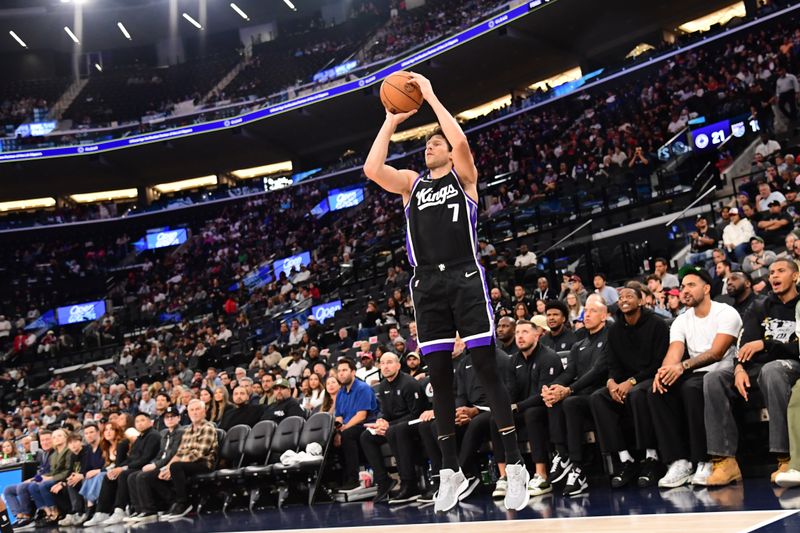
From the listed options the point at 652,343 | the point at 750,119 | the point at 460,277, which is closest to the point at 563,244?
the point at 750,119

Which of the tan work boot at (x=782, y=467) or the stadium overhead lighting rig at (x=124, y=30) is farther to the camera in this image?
the stadium overhead lighting rig at (x=124, y=30)

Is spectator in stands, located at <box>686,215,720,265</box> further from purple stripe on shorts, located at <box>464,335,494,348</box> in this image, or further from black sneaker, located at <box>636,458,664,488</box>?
purple stripe on shorts, located at <box>464,335,494,348</box>

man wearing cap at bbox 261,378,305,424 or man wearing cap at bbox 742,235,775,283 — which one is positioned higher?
man wearing cap at bbox 742,235,775,283

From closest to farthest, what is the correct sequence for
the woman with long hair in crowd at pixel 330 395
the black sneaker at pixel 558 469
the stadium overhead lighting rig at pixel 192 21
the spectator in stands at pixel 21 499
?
the black sneaker at pixel 558 469
the woman with long hair in crowd at pixel 330 395
the spectator in stands at pixel 21 499
the stadium overhead lighting rig at pixel 192 21

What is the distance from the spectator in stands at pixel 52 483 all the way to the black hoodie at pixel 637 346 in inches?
275

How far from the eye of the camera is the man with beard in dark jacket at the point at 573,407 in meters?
5.09

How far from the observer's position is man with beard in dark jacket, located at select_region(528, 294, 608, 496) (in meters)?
5.09

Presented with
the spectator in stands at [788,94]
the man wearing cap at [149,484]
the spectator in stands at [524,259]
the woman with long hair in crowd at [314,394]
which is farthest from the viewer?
the spectator in stands at [788,94]

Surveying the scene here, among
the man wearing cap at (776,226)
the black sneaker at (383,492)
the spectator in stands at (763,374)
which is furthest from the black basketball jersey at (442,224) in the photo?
the man wearing cap at (776,226)

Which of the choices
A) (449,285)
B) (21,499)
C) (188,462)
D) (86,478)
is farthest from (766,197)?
(21,499)

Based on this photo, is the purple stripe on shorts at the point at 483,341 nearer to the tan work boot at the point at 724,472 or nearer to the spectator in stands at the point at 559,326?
the tan work boot at the point at 724,472

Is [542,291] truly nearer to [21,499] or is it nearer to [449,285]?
[21,499]

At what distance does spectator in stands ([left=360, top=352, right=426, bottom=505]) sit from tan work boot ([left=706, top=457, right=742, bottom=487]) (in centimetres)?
237

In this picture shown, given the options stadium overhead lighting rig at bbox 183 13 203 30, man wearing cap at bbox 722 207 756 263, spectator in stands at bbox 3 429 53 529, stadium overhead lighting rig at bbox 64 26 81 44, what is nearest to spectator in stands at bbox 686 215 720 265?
man wearing cap at bbox 722 207 756 263
